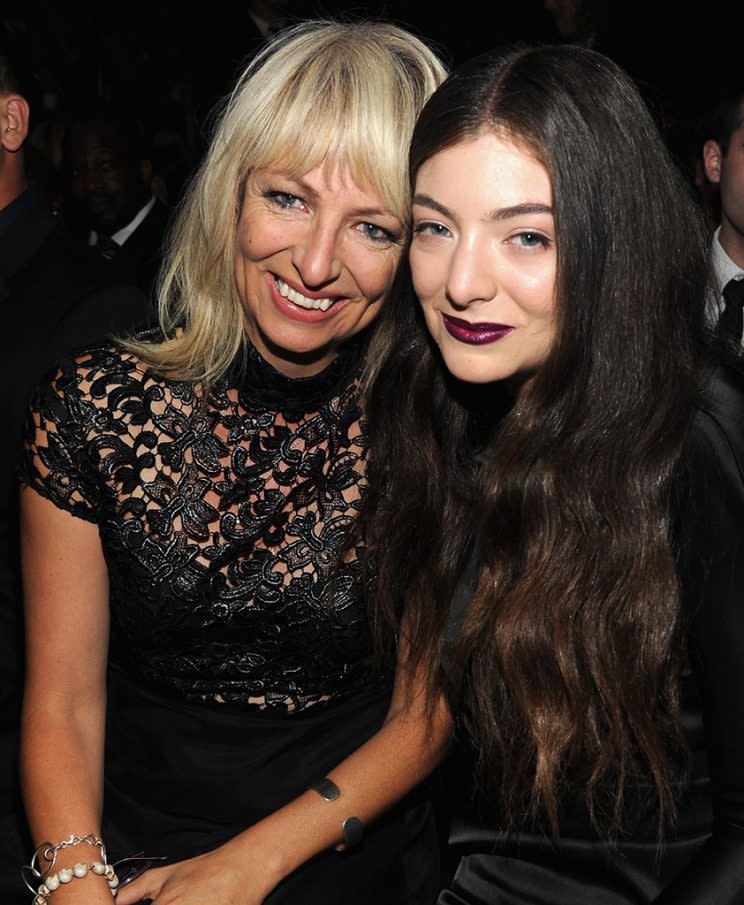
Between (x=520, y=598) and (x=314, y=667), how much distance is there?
478 millimetres

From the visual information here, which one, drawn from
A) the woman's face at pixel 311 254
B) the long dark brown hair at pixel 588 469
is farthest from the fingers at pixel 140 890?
Result: the woman's face at pixel 311 254

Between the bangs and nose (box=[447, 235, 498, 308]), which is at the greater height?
the bangs

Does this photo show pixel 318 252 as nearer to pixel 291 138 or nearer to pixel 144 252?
pixel 291 138

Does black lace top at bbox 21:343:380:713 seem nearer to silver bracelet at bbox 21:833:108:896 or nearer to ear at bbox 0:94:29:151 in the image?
silver bracelet at bbox 21:833:108:896

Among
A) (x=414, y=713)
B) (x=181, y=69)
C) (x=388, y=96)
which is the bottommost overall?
(x=414, y=713)

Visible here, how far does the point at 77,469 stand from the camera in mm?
1730

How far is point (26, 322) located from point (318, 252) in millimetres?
858

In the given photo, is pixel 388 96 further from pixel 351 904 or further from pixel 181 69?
pixel 181 69

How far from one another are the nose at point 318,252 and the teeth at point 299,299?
0.04 meters

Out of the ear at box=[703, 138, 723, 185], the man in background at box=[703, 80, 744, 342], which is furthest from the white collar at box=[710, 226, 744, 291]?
the ear at box=[703, 138, 723, 185]

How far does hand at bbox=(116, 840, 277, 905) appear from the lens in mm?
1577

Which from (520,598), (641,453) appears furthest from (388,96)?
(520,598)

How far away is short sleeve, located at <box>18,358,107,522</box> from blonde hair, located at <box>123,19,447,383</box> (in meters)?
0.14

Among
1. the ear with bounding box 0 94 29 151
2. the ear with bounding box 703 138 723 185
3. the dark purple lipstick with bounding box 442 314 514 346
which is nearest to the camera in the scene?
the dark purple lipstick with bounding box 442 314 514 346
